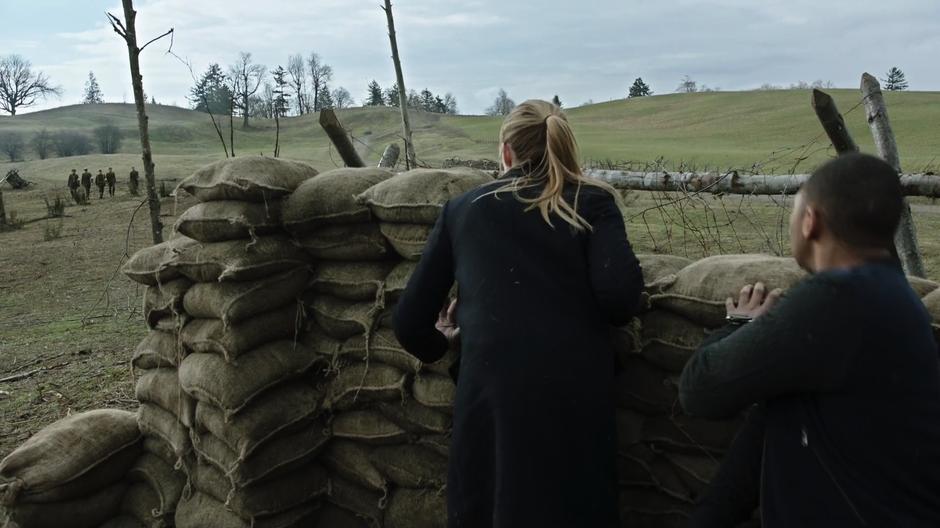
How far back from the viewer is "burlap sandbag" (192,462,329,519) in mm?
3600

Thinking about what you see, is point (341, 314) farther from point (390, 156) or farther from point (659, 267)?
point (390, 156)

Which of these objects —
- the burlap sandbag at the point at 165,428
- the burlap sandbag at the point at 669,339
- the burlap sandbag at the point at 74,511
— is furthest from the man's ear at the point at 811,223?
the burlap sandbag at the point at 74,511

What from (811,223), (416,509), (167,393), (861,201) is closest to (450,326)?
(416,509)

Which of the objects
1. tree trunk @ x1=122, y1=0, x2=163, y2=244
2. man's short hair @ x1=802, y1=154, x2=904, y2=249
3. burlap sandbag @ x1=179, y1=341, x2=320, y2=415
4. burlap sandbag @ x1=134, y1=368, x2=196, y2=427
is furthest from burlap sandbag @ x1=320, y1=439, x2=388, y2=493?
tree trunk @ x1=122, y1=0, x2=163, y2=244

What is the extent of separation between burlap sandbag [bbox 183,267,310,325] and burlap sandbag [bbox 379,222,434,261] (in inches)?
24.0

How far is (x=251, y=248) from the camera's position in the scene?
12.0 ft

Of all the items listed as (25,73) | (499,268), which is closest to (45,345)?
(499,268)

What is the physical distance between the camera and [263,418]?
3619 millimetres

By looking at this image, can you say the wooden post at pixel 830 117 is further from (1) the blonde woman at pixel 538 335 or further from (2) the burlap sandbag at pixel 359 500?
(2) the burlap sandbag at pixel 359 500

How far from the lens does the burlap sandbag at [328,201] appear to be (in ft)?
11.9

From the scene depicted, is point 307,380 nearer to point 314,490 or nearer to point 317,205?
point 314,490

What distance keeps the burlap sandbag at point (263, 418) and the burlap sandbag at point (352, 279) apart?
21.1 inches

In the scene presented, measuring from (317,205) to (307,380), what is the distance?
93cm

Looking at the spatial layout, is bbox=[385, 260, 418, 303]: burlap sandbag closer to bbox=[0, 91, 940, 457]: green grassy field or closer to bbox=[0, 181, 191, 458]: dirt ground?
bbox=[0, 91, 940, 457]: green grassy field
